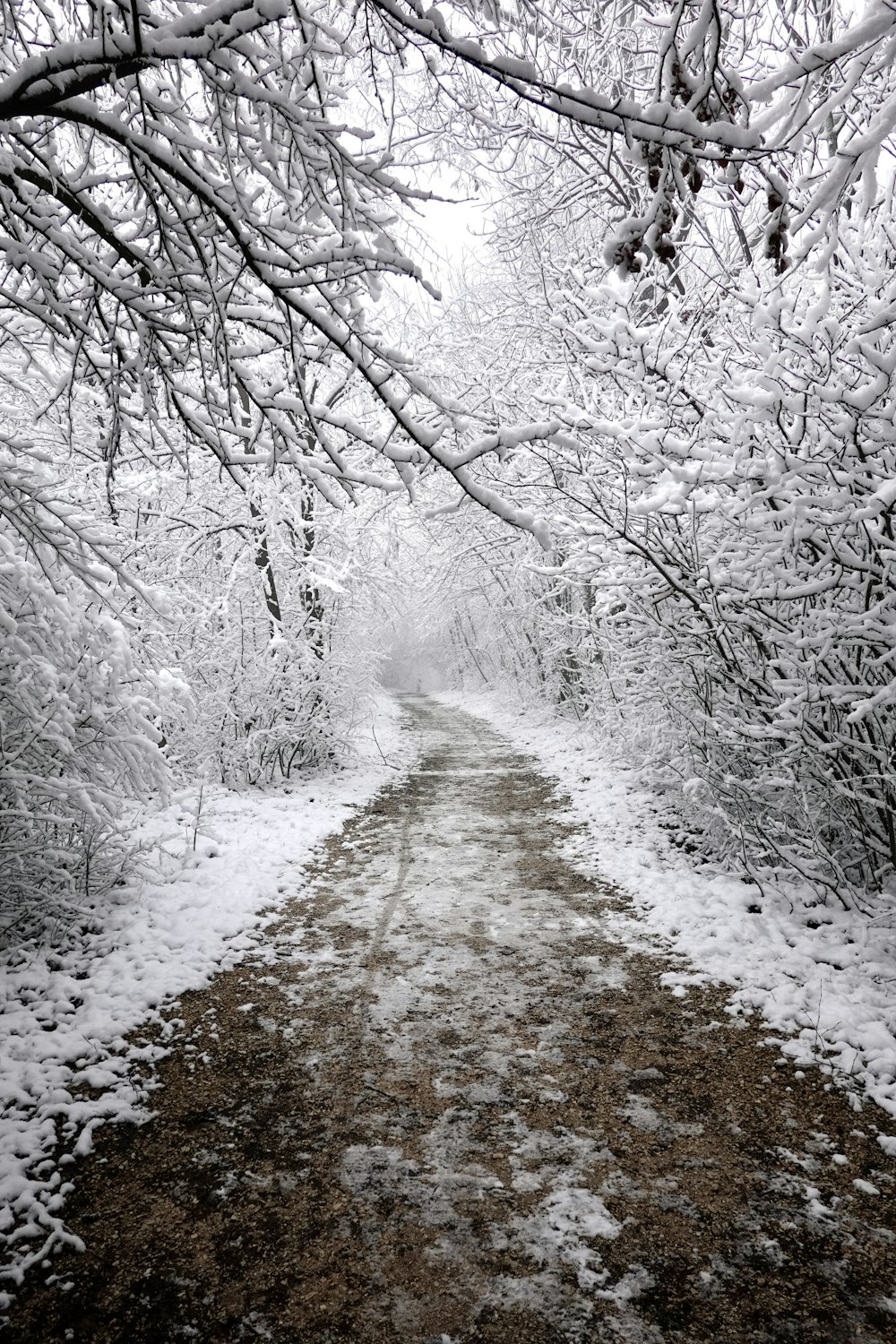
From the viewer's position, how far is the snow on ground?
3.66 metres

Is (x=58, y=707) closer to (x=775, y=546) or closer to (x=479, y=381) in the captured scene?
(x=479, y=381)

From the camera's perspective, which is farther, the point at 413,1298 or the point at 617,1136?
the point at 617,1136

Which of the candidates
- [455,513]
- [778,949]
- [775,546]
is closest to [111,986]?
[455,513]

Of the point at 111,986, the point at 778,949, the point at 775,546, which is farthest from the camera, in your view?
the point at 778,949

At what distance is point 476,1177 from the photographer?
2887 millimetres

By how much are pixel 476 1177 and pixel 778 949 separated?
2.64 m

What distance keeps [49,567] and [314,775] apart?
7570 mm

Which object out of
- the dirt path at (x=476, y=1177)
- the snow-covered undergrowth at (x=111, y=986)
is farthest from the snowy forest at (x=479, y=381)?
the dirt path at (x=476, y=1177)

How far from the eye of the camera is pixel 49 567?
14.1 feet

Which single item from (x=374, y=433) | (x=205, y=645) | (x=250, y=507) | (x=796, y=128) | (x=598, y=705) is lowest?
(x=598, y=705)

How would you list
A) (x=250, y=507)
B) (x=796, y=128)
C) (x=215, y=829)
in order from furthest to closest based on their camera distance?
(x=250, y=507) < (x=215, y=829) < (x=796, y=128)

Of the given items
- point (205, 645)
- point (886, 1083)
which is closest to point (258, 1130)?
point (886, 1083)

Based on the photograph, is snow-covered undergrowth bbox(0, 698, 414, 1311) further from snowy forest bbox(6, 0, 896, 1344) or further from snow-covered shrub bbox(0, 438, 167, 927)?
snow-covered shrub bbox(0, 438, 167, 927)

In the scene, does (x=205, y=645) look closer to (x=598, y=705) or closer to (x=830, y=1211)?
(x=598, y=705)
